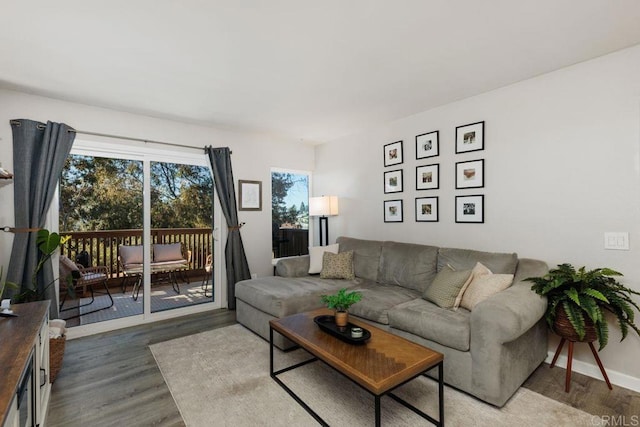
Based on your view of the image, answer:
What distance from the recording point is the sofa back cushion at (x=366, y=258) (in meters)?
3.65

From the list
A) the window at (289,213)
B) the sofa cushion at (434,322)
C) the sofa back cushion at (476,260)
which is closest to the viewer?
Answer: the sofa cushion at (434,322)

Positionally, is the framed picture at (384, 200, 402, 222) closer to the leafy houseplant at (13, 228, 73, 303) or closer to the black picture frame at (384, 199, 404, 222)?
the black picture frame at (384, 199, 404, 222)

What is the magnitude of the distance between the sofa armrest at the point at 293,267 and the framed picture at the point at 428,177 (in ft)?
5.69

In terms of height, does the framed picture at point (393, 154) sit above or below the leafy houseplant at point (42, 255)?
above

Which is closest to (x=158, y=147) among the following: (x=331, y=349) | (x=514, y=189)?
(x=331, y=349)

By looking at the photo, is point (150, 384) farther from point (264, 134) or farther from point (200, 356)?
point (264, 134)

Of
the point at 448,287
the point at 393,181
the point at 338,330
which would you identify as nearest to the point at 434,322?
the point at 448,287

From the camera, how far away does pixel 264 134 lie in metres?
4.61

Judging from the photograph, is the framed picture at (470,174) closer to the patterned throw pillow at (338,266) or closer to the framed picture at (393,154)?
the framed picture at (393,154)

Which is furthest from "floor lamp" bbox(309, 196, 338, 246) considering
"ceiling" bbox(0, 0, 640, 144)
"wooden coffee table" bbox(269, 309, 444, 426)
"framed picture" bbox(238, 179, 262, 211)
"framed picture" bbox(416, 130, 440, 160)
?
"wooden coffee table" bbox(269, 309, 444, 426)

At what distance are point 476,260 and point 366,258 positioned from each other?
1284 millimetres

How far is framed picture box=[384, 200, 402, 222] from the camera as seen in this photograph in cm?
390

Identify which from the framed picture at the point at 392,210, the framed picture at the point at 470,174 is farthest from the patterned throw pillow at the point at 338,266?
the framed picture at the point at 470,174

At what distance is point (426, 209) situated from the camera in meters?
3.61
